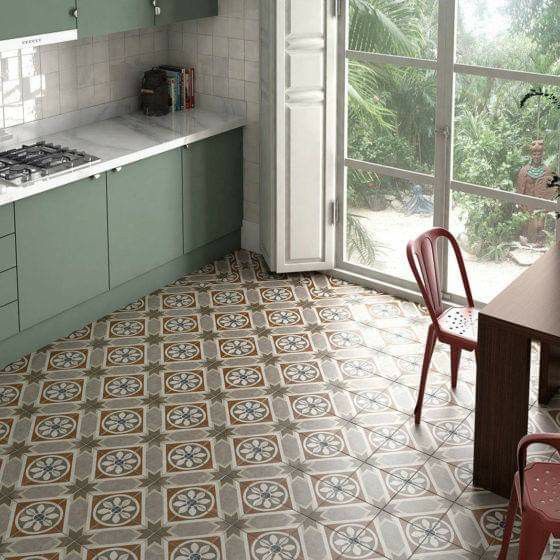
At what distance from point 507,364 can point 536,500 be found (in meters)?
0.66

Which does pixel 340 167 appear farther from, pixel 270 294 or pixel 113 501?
pixel 113 501

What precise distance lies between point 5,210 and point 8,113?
0.84m

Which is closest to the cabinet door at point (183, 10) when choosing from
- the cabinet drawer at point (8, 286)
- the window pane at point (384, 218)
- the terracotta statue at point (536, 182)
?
the window pane at point (384, 218)

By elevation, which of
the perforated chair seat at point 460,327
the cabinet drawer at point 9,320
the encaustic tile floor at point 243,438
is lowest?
the encaustic tile floor at point 243,438

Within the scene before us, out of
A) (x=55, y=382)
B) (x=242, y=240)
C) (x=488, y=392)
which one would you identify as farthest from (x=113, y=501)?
(x=242, y=240)

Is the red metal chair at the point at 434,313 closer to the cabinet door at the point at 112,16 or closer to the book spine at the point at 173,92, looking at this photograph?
the cabinet door at the point at 112,16

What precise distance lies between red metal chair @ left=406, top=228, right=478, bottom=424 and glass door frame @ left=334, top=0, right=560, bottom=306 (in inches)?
35.9

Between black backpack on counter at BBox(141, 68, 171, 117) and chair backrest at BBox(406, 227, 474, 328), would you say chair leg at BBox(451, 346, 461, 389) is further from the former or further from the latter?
black backpack on counter at BBox(141, 68, 171, 117)

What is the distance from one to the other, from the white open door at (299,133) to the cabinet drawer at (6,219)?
162 cm

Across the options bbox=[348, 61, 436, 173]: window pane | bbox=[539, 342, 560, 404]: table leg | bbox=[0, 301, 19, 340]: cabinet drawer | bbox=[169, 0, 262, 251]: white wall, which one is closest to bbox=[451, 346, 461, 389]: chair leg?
bbox=[539, 342, 560, 404]: table leg

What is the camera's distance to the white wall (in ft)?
18.9

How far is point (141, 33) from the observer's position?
5.88m

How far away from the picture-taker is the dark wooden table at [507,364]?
11.7ft

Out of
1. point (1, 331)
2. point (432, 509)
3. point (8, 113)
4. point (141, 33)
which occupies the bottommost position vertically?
point (432, 509)
